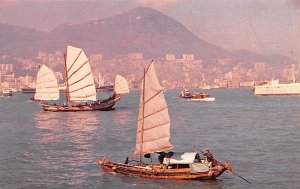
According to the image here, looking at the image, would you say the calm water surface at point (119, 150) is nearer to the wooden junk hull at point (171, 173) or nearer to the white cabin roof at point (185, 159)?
the wooden junk hull at point (171, 173)

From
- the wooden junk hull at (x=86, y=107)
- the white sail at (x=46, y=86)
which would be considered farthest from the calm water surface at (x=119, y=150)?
the white sail at (x=46, y=86)

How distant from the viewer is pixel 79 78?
96062 mm

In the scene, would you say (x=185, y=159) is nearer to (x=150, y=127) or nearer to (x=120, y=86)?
(x=150, y=127)

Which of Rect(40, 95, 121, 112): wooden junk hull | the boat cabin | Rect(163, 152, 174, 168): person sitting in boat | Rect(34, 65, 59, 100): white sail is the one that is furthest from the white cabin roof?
Rect(34, 65, 59, 100): white sail

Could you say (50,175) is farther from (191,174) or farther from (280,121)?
(280,121)

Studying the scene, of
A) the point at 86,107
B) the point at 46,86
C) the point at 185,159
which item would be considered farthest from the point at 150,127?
the point at 46,86

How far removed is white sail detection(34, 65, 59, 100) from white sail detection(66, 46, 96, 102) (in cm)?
990

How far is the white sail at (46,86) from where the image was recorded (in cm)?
10550

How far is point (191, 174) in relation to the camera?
3297 cm

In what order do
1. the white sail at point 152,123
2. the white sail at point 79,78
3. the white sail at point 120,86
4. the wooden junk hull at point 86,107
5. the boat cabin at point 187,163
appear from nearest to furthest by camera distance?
1. the boat cabin at point 187,163
2. the white sail at point 152,123
3. the white sail at point 79,78
4. the wooden junk hull at point 86,107
5. the white sail at point 120,86

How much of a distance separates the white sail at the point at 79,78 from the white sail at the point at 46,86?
9.90 m

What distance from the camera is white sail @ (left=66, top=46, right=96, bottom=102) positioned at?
3775 inches

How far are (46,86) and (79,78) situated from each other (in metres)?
12.9

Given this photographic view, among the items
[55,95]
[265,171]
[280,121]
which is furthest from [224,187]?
[55,95]
